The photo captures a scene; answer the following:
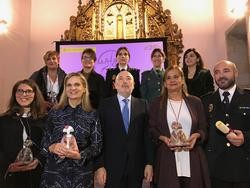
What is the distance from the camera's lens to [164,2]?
6.62 m

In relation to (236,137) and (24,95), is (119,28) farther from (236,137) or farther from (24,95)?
(236,137)

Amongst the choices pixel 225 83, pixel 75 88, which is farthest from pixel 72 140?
pixel 225 83

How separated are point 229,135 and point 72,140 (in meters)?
1.14

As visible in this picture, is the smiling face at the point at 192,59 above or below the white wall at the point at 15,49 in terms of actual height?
below

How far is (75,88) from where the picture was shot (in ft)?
9.05

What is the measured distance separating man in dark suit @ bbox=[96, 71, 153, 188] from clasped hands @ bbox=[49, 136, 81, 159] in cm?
33

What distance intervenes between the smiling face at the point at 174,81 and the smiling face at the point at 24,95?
1129 millimetres

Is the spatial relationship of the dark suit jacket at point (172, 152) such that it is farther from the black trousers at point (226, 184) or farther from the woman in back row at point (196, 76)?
the woman in back row at point (196, 76)

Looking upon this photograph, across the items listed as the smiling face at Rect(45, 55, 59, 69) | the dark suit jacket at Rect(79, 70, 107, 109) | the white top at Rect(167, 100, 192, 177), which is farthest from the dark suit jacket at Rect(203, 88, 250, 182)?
the smiling face at Rect(45, 55, 59, 69)

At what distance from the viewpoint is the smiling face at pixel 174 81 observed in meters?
2.97

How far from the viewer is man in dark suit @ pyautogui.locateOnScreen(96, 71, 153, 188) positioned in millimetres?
2799

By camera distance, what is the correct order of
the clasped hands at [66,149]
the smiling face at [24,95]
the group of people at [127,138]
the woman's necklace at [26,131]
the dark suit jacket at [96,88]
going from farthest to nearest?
the dark suit jacket at [96,88]
the smiling face at [24,95]
the woman's necklace at [26,131]
the group of people at [127,138]
the clasped hands at [66,149]

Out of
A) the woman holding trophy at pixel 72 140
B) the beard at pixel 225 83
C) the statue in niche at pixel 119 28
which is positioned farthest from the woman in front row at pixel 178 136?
the statue in niche at pixel 119 28

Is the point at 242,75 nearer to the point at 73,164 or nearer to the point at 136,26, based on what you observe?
the point at 136,26
